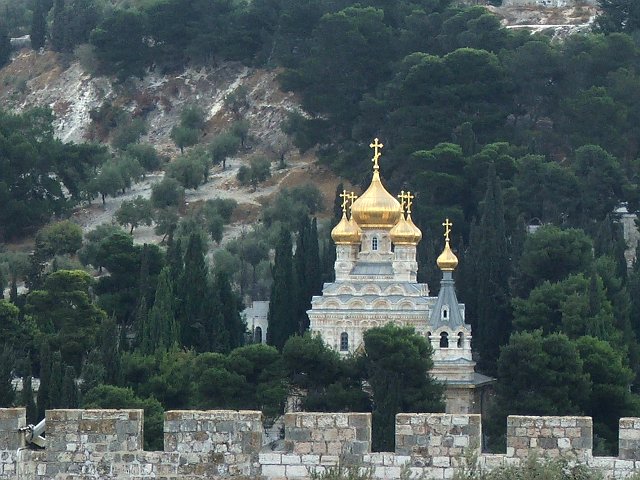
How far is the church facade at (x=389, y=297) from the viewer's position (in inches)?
2911

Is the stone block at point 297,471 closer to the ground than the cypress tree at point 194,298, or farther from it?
closer to the ground

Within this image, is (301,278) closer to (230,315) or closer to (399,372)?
(230,315)

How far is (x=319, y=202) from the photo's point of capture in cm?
10350

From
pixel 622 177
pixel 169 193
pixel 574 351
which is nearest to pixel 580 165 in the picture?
pixel 622 177

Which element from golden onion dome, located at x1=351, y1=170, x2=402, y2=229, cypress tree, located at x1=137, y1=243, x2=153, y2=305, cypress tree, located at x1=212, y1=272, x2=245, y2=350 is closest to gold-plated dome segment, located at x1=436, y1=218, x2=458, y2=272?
golden onion dome, located at x1=351, y1=170, x2=402, y2=229

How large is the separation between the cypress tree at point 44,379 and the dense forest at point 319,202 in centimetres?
8

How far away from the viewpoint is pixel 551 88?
343ft

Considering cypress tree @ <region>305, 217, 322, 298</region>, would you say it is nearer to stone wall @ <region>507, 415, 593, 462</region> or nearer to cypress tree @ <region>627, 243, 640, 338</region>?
cypress tree @ <region>627, 243, 640, 338</region>

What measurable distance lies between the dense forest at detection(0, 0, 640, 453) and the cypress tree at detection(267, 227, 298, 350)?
7cm

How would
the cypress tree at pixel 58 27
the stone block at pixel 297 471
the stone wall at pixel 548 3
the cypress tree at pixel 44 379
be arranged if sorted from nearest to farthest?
the stone block at pixel 297 471 < the cypress tree at pixel 44 379 < the stone wall at pixel 548 3 < the cypress tree at pixel 58 27

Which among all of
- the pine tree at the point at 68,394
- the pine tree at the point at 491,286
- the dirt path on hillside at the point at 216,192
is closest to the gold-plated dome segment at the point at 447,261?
the pine tree at the point at 491,286

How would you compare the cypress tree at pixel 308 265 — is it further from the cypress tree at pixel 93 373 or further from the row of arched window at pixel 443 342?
the cypress tree at pixel 93 373

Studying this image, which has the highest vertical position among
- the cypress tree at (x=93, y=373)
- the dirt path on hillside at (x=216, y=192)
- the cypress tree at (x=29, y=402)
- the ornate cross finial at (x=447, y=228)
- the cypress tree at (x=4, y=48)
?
the cypress tree at (x=4, y=48)

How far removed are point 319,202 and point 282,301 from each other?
26.3m
